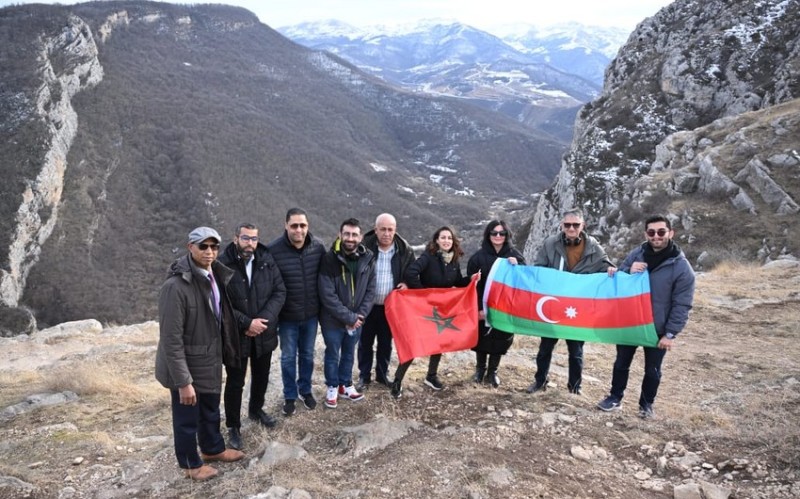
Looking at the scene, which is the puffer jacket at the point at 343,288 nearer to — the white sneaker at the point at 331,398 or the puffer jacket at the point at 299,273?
the puffer jacket at the point at 299,273

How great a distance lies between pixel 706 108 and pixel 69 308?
219 feet

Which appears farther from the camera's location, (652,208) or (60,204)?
(60,204)

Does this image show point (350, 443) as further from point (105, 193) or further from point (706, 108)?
point (105, 193)

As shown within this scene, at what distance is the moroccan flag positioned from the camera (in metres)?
6.65

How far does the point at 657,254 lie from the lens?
591 cm

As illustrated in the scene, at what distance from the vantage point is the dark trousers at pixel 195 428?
16.4ft

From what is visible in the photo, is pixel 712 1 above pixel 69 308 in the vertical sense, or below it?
above

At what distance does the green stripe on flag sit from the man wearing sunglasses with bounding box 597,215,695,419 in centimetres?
11

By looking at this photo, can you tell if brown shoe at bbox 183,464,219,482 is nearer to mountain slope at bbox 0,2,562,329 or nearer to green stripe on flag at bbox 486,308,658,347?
green stripe on flag at bbox 486,308,658,347

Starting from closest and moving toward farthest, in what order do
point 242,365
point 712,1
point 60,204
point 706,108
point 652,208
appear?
point 242,365
point 652,208
point 706,108
point 712,1
point 60,204

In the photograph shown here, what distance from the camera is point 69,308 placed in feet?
196

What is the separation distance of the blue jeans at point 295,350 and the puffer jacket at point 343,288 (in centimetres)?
22

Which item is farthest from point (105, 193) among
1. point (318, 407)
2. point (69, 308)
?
point (318, 407)

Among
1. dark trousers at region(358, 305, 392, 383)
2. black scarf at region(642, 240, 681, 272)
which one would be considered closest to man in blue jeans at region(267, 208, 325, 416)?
dark trousers at region(358, 305, 392, 383)
